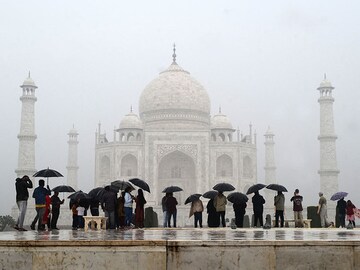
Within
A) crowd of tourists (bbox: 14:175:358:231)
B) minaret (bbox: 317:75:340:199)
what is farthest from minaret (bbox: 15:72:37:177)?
crowd of tourists (bbox: 14:175:358:231)

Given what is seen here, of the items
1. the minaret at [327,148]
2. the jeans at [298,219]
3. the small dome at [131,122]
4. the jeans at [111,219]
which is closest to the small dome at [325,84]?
the minaret at [327,148]

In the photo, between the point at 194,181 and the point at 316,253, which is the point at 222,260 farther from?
the point at 194,181

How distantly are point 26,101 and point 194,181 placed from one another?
12.0 m

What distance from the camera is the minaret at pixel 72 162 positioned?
40.1 meters

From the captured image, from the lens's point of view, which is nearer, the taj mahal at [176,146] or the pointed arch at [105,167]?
the taj mahal at [176,146]

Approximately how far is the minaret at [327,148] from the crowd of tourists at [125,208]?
18.4m

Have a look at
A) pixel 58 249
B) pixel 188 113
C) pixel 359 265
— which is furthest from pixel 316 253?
pixel 188 113

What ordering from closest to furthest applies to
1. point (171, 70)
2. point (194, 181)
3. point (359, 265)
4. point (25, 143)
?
point (359, 265)
point (25, 143)
point (194, 181)
point (171, 70)

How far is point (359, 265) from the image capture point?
5.82 metres

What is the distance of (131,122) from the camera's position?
39.2 meters

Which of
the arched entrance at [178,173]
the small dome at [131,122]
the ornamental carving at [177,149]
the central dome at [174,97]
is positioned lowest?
the arched entrance at [178,173]

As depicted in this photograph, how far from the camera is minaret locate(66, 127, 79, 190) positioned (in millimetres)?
40062

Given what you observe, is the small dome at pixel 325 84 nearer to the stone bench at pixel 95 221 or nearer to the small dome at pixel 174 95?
the small dome at pixel 174 95

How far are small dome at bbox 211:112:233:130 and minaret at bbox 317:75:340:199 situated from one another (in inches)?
294
